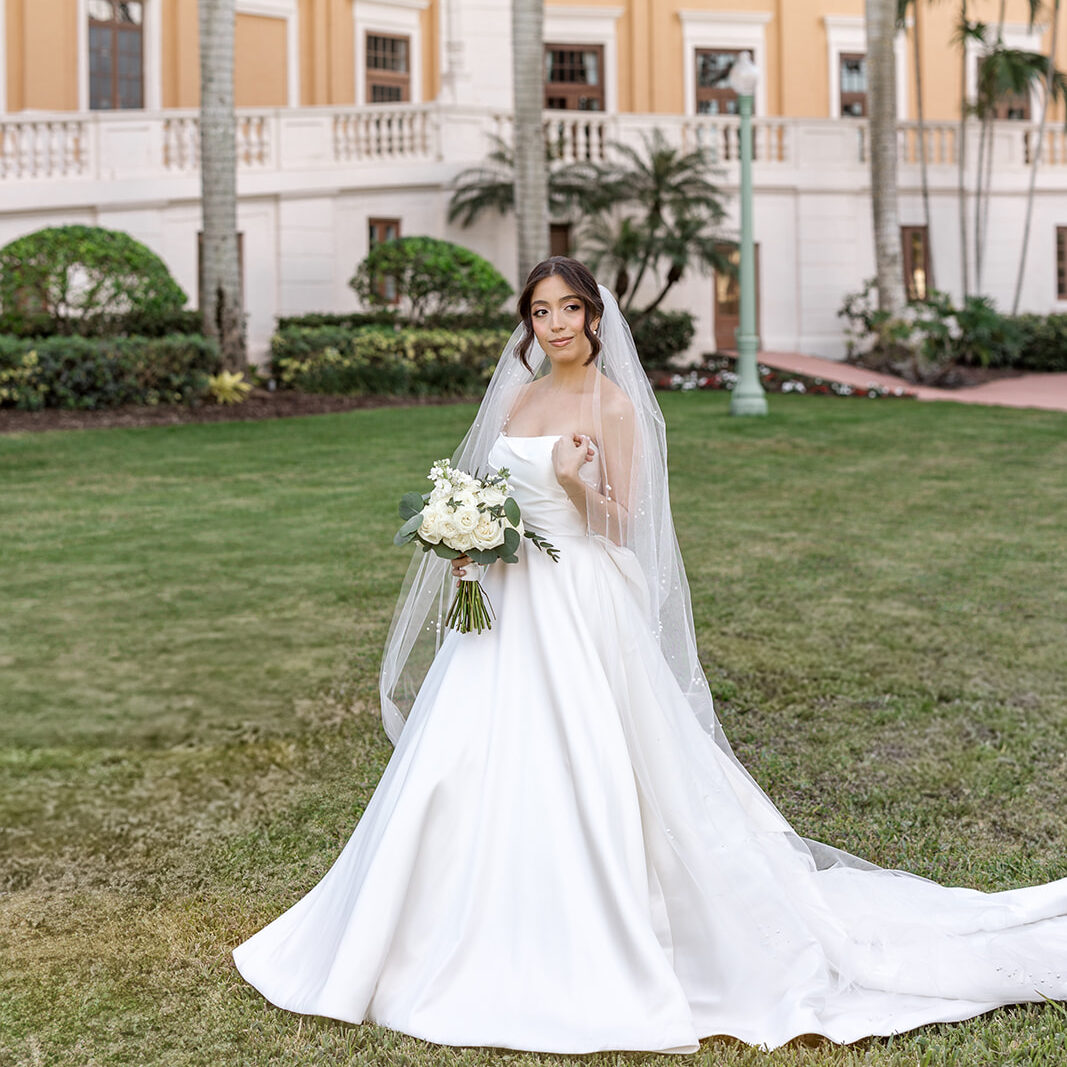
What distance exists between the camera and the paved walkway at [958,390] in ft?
63.0

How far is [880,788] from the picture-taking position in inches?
199

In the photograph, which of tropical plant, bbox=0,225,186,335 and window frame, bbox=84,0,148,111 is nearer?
tropical plant, bbox=0,225,186,335

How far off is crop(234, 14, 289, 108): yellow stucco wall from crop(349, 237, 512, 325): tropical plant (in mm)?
6999

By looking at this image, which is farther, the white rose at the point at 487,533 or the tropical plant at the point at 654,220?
the tropical plant at the point at 654,220

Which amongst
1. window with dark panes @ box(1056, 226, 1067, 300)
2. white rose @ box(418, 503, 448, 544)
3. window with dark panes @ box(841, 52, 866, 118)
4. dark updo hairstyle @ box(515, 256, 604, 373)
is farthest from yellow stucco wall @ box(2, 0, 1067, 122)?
white rose @ box(418, 503, 448, 544)

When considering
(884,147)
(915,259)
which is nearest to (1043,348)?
→ (915,259)

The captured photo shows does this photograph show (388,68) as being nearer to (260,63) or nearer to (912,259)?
(260,63)

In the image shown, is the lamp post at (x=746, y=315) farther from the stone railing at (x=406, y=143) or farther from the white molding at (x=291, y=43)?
the white molding at (x=291, y=43)

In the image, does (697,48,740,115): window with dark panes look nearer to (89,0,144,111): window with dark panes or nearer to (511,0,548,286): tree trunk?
(511,0,548,286): tree trunk

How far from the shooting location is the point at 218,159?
16172 millimetres

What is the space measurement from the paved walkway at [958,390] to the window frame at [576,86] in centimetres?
Result: 701

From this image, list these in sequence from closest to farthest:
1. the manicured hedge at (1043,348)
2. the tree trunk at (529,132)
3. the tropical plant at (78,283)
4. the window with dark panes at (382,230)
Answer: the tropical plant at (78,283) < the tree trunk at (529,132) < the window with dark panes at (382,230) < the manicured hedge at (1043,348)

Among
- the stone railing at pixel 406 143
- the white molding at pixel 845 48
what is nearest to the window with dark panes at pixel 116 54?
the stone railing at pixel 406 143

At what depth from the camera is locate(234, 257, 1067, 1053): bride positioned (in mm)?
3291
